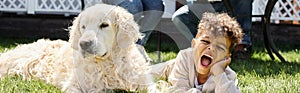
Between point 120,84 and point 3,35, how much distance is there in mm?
4160

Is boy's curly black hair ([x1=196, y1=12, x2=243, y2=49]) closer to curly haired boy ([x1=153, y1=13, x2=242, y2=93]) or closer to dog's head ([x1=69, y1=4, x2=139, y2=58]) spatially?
curly haired boy ([x1=153, y1=13, x2=242, y2=93])

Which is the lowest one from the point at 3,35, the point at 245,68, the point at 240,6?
the point at 3,35

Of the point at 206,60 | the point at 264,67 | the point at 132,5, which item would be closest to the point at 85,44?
the point at 206,60

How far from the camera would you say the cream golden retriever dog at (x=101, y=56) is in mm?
1853

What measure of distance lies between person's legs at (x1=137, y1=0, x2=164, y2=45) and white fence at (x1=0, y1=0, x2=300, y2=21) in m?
3.10

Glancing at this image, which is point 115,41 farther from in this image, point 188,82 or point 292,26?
point 292,26

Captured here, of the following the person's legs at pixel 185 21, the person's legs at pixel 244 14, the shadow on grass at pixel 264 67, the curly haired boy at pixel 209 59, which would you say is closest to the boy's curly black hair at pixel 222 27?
the curly haired boy at pixel 209 59

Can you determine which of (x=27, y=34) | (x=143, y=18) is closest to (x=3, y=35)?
(x=27, y=34)

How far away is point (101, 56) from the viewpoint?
1.93 m

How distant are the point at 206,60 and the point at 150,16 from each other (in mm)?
623

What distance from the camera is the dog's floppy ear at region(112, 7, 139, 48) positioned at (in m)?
1.93

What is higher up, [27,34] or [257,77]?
[257,77]

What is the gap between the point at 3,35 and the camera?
5953mm

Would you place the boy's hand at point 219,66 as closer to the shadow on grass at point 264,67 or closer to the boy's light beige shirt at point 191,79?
the boy's light beige shirt at point 191,79
